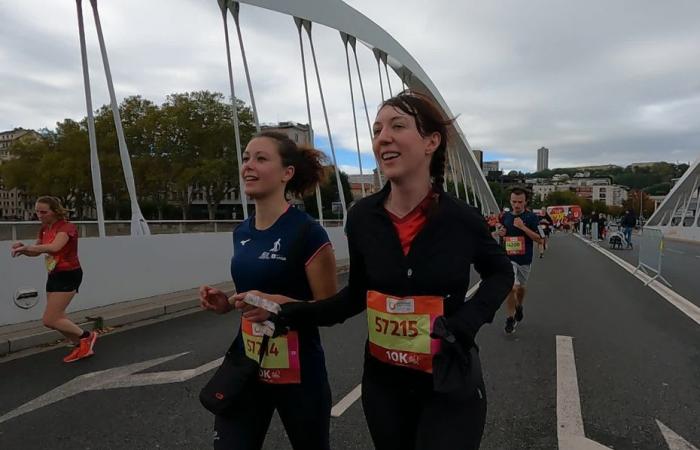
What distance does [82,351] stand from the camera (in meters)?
5.48

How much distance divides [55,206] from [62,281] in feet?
2.71

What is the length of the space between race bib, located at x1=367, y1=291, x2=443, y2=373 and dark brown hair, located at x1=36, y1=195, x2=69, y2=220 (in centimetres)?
484

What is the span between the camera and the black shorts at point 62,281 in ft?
17.8

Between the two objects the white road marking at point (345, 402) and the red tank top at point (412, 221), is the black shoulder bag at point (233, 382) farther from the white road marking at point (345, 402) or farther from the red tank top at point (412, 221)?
the white road marking at point (345, 402)

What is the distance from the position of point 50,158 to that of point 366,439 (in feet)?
169

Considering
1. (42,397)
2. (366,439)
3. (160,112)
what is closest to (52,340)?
(42,397)

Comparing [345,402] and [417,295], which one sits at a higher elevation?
[417,295]

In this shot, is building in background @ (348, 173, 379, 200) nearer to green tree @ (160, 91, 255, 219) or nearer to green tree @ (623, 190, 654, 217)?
green tree @ (160, 91, 255, 219)

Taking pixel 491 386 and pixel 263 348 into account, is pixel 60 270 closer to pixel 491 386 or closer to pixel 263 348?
pixel 263 348

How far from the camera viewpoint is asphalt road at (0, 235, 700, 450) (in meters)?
3.49

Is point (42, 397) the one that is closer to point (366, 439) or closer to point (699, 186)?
point (366, 439)

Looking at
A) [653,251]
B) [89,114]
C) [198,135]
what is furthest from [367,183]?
[89,114]

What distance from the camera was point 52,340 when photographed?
20.3 feet

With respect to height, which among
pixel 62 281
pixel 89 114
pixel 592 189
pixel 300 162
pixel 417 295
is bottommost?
pixel 592 189
